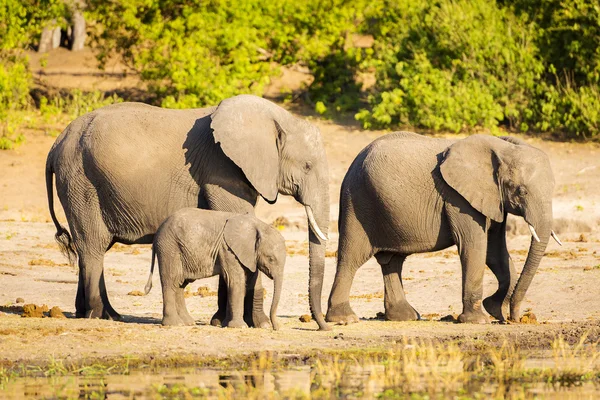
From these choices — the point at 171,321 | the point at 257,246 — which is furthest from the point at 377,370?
the point at 171,321

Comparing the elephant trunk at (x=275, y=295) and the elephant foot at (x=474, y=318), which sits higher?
the elephant trunk at (x=275, y=295)

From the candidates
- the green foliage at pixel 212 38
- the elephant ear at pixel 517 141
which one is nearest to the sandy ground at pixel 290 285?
the elephant ear at pixel 517 141

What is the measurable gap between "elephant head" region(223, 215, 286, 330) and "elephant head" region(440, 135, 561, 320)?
6.35 ft

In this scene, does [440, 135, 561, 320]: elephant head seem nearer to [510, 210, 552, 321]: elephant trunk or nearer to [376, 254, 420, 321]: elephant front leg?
[510, 210, 552, 321]: elephant trunk

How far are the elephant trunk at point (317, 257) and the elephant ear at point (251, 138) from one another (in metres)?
0.43

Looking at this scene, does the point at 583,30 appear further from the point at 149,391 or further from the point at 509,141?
the point at 149,391

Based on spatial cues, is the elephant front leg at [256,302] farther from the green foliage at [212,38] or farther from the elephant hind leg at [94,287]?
the green foliage at [212,38]

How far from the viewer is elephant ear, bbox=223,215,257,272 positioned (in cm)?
1105

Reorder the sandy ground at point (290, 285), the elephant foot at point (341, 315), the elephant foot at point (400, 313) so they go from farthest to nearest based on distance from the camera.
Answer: the elephant foot at point (400, 313) < the elephant foot at point (341, 315) < the sandy ground at point (290, 285)

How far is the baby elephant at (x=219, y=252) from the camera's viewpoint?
11078mm

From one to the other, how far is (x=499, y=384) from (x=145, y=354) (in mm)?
2790

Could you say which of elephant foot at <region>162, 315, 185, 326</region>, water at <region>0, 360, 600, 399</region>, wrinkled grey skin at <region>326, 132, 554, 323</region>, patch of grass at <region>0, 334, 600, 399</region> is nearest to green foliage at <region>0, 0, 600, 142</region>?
wrinkled grey skin at <region>326, 132, 554, 323</region>

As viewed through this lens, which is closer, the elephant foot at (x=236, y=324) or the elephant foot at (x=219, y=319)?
the elephant foot at (x=236, y=324)

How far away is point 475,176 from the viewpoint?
12.1 meters
